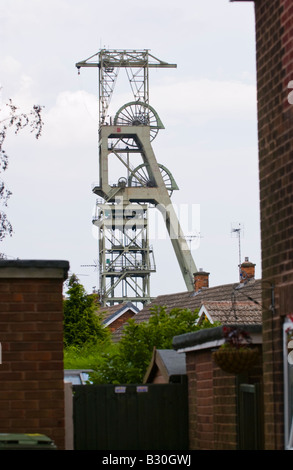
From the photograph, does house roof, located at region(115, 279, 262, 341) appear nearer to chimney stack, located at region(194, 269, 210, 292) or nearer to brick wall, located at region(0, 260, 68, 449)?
chimney stack, located at region(194, 269, 210, 292)

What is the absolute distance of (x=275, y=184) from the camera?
35.8 feet

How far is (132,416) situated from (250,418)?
3.62 m

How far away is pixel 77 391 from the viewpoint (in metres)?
16.0

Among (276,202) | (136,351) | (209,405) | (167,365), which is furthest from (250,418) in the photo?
(136,351)

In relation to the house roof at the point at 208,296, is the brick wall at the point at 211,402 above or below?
below

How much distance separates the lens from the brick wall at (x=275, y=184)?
1056 centimetres

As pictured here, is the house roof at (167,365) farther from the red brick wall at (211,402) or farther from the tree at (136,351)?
the tree at (136,351)

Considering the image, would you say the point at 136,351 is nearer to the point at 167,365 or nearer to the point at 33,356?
the point at 167,365

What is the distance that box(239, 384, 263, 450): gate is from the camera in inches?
490

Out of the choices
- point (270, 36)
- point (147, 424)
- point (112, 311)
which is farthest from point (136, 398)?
point (112, 311)

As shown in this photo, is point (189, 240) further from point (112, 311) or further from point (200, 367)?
point (200, 367)

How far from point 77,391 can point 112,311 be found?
147 feet

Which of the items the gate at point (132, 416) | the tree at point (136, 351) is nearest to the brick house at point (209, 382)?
the gate at point (132, 416)

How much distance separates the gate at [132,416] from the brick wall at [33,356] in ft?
11.7
